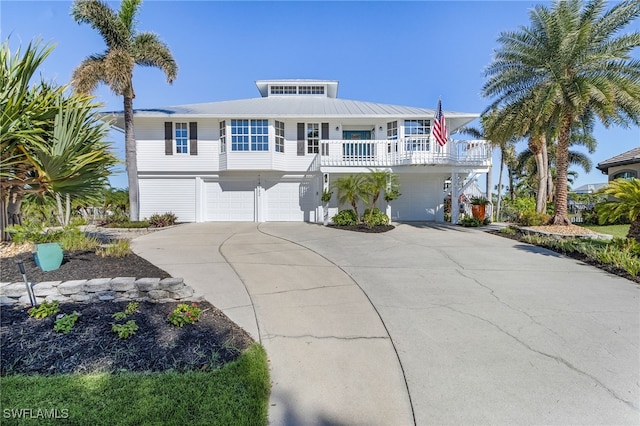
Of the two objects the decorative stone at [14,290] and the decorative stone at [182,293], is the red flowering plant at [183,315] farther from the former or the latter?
the decorative stone at [14,290]

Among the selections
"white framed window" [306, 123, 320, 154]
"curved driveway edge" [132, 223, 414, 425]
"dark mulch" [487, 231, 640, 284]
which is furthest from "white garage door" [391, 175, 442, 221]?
"curved driveway edge" [132, 223, 414, 425]

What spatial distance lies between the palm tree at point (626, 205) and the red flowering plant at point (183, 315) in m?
9.52

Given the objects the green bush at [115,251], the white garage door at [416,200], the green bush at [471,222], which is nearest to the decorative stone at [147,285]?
the green bush at [115,251]

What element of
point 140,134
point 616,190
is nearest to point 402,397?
point 616,190

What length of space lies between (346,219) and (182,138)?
994cm

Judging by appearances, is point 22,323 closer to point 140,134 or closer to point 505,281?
point 505,281

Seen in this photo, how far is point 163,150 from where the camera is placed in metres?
15.9

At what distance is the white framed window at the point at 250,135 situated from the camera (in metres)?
15.5

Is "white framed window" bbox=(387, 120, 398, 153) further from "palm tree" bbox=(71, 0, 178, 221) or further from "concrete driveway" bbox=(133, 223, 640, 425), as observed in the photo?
"palm tree" bbox=(71, 0, 178, 221)

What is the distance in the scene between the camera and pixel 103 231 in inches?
490

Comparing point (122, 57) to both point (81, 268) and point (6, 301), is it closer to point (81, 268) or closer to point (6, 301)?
point (81, 268)

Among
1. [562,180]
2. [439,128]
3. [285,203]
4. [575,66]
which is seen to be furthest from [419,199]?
[575,66]

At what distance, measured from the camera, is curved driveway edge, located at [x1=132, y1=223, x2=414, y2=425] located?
2574mm

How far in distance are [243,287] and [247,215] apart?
1150 cm
